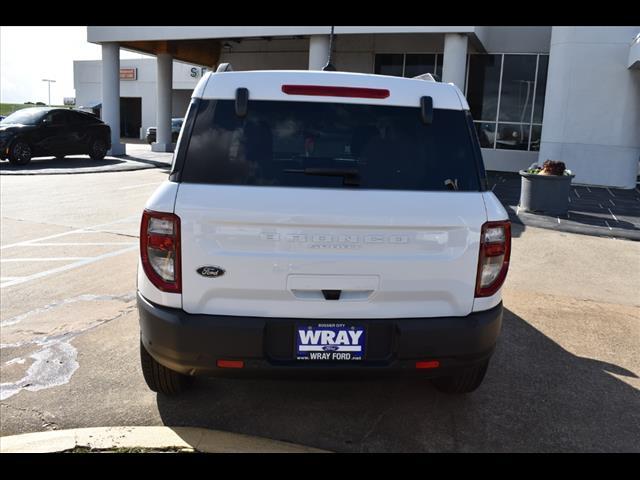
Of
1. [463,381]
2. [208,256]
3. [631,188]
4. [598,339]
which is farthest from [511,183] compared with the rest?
[208,256]

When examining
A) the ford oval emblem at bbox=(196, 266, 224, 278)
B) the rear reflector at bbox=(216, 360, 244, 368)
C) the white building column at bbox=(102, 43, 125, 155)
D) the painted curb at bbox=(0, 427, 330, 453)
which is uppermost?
the white building column at bbox=(102, 43, 125, 155)

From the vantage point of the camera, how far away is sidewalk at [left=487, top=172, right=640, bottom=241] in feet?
31.9

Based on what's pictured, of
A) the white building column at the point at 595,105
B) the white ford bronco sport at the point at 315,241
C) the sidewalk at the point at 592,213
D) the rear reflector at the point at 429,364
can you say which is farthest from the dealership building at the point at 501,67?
the rear reflector at the point at 429,364

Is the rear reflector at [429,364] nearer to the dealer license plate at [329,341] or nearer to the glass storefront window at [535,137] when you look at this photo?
the dealer license plate at [329,341]

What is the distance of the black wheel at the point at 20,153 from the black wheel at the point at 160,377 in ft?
54.1

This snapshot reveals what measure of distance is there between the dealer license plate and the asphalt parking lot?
6.6 inches

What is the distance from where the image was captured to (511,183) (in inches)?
639

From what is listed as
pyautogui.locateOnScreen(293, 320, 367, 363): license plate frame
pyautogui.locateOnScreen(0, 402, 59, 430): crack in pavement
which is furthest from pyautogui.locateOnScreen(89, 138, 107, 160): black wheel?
pyautogui.locateOnScreen(293, 320, 367, 363): license plate frame

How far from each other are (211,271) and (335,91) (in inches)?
46.8

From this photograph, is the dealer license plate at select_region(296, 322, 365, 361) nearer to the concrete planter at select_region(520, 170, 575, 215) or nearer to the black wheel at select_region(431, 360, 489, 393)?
the black wheel at select_region(431, 360, 489, 393)

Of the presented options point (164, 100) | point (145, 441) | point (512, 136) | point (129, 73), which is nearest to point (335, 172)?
point (145, 441)

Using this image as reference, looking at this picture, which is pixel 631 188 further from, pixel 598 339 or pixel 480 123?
pixel 598 339

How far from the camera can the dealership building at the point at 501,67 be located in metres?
15.5
